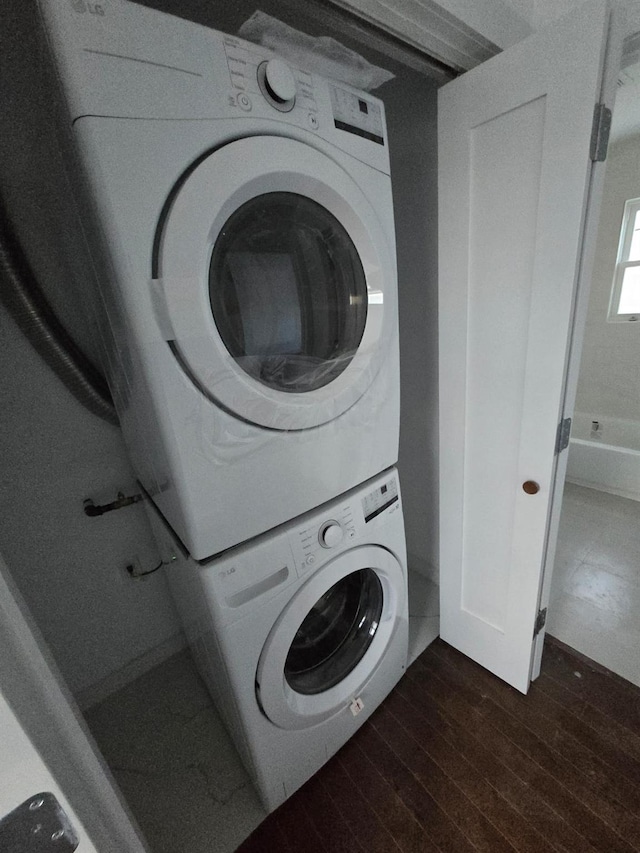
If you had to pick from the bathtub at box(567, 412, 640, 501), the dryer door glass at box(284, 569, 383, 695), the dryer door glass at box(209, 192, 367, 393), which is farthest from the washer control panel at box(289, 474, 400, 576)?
the bathtub at box(567, 412, 640, 501)

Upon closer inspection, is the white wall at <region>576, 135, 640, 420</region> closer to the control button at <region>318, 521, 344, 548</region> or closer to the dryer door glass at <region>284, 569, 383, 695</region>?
the dryer door glass at <region>284, 569, 383, 695</region>

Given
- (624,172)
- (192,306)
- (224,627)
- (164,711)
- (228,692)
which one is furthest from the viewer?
(624,172)

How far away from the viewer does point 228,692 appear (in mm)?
951

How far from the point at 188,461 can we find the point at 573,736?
153cm

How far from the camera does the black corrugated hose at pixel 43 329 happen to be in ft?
3.22

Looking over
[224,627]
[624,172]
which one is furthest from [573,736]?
[624,172]

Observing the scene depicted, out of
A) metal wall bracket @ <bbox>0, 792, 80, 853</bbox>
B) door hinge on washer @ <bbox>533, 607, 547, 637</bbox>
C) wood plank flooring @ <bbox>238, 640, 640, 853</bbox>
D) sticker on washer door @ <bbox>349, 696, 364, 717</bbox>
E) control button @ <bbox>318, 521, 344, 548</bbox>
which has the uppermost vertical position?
metal wall bracket @ <bbox>0, 792, 80, 853</bbox>

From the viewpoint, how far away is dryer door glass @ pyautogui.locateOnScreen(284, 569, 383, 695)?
3.59 feet

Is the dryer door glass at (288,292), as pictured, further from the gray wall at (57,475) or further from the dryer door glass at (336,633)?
the dryer door glass at (336,633)

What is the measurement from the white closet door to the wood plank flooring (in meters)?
0.16

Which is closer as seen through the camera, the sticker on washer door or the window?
the sticker on washer door

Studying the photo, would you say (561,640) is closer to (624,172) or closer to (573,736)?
(573,736)

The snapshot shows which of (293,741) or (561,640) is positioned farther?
(561,640)

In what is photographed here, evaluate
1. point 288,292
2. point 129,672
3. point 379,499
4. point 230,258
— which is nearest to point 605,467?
point 379,499
